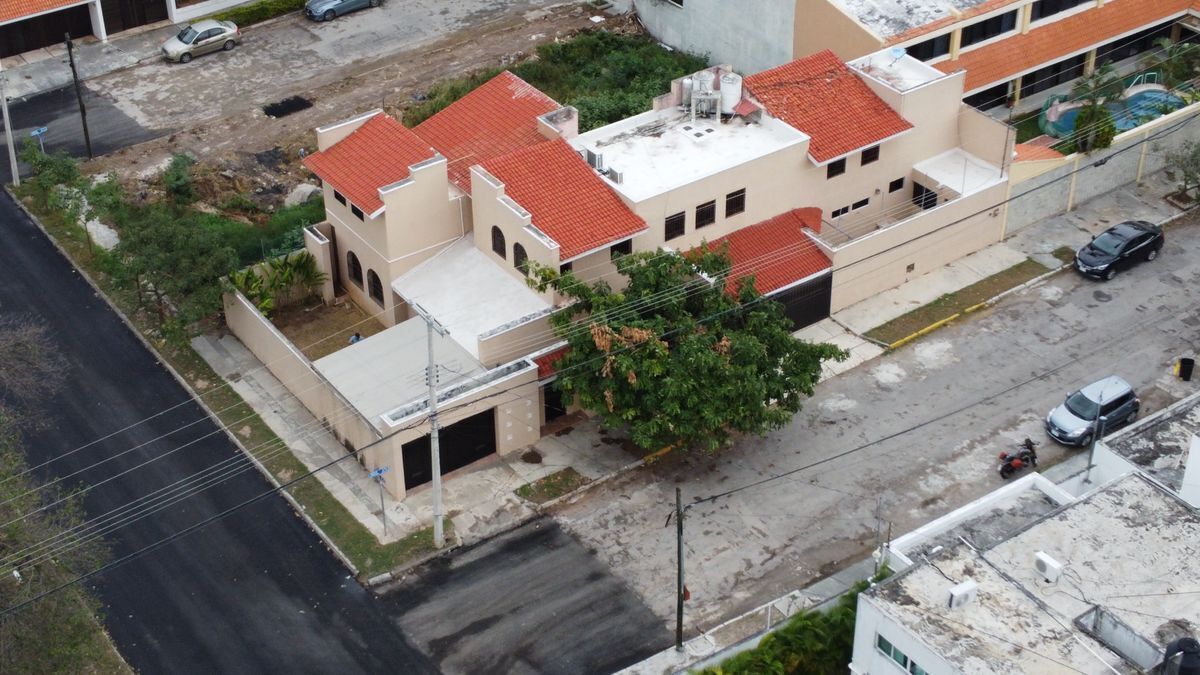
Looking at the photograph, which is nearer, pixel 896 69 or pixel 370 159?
pixel 370 159

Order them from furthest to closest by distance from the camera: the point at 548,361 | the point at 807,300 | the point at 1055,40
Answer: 1. the point at 1055,40
2. the point at 807,300
3. the point at 548,361

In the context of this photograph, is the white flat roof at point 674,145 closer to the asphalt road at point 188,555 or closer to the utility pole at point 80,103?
the asphalt road at point 188,555

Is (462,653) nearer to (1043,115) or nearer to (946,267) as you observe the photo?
(946,267)

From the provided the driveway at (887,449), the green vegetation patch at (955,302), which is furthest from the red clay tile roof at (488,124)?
the green vegetation patch at (955,302)

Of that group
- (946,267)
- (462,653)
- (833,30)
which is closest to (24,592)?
(462,653)

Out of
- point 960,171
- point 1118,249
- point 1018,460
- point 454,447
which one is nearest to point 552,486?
point 454,447

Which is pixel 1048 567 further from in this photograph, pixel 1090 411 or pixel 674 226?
pixel 674 226
